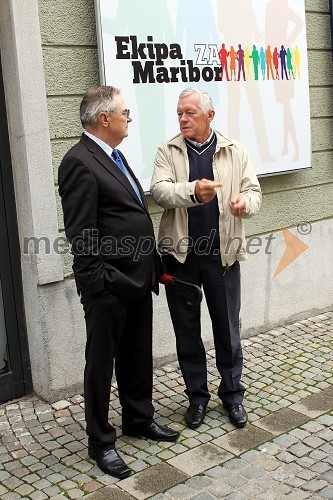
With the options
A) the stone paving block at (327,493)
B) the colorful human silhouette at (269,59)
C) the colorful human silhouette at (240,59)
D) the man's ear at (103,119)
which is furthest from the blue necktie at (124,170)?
the colorful human silhouette at (269,59)

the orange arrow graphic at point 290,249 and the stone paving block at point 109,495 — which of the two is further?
the orange arrow graphic at point 290,249

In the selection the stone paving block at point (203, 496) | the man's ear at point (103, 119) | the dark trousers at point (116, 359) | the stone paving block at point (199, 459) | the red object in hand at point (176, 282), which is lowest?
the stone paving block at point (203, 496)

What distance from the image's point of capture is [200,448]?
3838mm

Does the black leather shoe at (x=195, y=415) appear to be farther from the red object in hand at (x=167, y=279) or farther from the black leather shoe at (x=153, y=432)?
the red object in hand at (x=167, y=279)

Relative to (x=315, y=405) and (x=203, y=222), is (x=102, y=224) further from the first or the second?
(x=315, y=405)

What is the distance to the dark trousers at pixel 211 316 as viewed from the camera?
13.3ft

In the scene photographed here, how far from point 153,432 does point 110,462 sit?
0.42 metres

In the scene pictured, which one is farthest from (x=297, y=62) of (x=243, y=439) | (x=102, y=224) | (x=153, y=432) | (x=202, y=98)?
(x=153, y=432)

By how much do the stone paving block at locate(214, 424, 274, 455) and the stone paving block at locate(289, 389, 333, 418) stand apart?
0.40m

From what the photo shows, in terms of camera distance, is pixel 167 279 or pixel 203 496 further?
pixel 167 279

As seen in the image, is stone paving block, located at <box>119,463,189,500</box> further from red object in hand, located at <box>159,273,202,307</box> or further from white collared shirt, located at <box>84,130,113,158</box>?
white collared shirt, located at <box>84,130,113,158</box>

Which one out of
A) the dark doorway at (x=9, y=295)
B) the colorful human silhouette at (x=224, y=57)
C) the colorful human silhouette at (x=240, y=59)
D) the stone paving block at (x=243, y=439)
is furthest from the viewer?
the colorful human silhouette at (x=240, y=59)

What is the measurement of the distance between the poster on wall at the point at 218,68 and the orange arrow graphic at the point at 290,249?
0.61 meters

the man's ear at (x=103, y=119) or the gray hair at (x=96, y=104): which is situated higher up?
the gray hair at (x=96, y=104)
